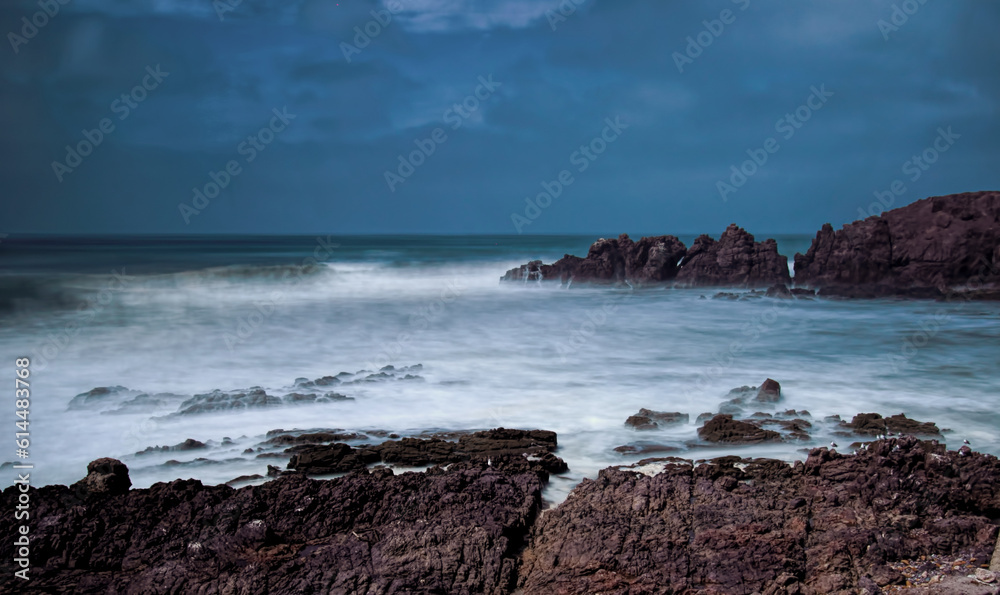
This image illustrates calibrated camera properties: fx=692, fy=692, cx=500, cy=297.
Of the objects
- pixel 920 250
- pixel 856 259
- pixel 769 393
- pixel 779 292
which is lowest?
pixel 769 393

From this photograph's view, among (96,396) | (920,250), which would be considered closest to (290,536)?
(96,396)

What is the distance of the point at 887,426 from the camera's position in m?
9.17

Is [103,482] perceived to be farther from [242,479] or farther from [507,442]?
[507,442]

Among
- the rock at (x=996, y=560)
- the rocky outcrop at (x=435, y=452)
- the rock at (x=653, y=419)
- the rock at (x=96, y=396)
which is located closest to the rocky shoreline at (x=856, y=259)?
the rock at (x=653, y=419)

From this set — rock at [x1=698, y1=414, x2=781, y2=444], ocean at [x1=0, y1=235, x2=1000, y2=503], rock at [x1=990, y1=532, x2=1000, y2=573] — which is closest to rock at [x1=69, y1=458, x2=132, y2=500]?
ocean at [x1=0, y1=235, x2=1000, y2=503]

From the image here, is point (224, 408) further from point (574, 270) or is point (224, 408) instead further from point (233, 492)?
point (574, 270)

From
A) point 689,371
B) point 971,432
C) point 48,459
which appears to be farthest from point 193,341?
point 971,432

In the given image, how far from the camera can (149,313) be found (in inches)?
858

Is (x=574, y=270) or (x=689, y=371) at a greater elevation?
(x=574, y=270)

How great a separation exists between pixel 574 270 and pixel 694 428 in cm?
2235

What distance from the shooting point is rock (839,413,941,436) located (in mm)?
9062

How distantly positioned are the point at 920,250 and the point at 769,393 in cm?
1958

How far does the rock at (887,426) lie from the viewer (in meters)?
9.06

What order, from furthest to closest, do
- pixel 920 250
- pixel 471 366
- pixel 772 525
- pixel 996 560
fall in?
pixel 920 250
pixel 471 366
pixel 772 525
pixel 996 560
